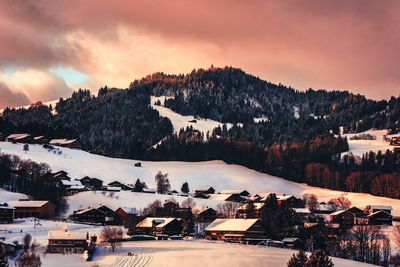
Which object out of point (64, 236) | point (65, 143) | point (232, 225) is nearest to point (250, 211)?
point (232, 225)

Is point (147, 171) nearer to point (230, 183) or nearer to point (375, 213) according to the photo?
point (230, 183)

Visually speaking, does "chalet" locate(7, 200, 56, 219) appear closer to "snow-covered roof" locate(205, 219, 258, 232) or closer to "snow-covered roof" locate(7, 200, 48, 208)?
"snow-covered roof" locate(7, 200, 48, 208)

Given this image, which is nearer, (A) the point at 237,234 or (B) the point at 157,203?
(A) the point at 237,234

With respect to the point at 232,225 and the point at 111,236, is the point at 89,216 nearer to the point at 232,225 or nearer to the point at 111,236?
the point at 111,236

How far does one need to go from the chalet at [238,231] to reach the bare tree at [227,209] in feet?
67.5

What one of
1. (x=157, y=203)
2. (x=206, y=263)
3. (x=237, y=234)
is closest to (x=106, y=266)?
(x=206, y=263)

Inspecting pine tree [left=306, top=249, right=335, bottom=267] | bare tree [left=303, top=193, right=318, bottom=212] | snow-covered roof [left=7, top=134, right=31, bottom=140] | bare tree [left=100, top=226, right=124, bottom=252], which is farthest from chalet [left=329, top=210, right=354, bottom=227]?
snow-covered roof [left=7, top=134, right=31, bottom=140]

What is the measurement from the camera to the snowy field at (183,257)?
240 feet

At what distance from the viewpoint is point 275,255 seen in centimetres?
8069

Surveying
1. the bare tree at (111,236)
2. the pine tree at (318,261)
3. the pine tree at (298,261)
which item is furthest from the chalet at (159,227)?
the pine tree at (318,261)

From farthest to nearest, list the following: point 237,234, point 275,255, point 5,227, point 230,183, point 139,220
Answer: point 230,183, point 139,220, point 237,234, point 5,227, point 275,255

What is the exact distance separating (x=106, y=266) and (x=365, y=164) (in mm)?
132751

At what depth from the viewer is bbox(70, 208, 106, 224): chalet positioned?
115 metres

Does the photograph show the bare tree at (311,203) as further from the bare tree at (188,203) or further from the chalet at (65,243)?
the chalet at (65,243)
